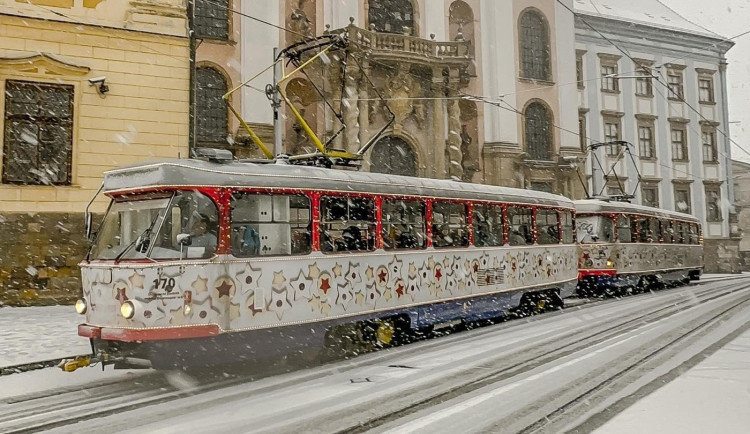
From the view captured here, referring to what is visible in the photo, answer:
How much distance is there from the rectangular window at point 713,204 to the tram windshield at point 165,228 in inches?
1610

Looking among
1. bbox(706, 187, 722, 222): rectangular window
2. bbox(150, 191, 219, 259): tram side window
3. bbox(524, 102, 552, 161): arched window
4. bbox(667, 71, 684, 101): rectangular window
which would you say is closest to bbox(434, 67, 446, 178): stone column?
bbox(524, 102, 552, 161): arched window

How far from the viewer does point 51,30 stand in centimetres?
1627

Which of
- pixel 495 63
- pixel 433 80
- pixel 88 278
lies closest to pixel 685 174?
pixel 495 63

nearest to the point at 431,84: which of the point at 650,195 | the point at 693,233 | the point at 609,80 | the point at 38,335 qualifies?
the point at 693,233

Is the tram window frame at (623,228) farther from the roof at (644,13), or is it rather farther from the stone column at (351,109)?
the roof at (644,13)

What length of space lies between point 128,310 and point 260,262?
1.70 m

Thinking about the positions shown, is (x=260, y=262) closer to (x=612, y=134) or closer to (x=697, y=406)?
(x=697, y=406)

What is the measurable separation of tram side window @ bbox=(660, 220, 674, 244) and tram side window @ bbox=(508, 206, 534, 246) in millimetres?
11098

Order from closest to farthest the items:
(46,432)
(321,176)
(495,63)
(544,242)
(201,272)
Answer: (46,432) → (201,272) → (321,176) → (544,242) → (495,63)

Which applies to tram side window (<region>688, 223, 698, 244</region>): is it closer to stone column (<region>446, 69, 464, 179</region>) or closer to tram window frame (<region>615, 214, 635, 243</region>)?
tram window frame (<region>615, 214, 635, 243</region>)

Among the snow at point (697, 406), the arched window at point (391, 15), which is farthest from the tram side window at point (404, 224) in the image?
the arched window at point (391, 15)

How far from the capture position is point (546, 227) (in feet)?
51.8

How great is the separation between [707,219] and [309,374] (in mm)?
39681

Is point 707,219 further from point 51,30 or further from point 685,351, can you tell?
point 51,30
